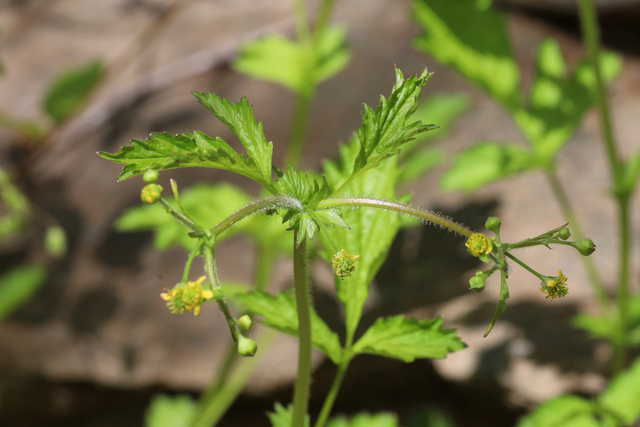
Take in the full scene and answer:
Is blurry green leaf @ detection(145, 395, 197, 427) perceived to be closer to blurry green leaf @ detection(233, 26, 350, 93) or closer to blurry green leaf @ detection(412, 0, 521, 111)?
blurry green leaf @ detection(233, 26, 350, 93)

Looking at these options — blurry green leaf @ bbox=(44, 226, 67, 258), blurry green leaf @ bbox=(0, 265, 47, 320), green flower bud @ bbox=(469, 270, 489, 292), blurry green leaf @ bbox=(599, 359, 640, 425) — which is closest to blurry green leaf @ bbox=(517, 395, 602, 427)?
blurry green leaf @ bbox=(599, 359, 640, 425)

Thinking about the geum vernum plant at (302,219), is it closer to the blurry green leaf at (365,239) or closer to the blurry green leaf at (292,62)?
the blurry green leaf at (365,239)

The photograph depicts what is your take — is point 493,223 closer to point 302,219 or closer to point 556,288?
point 556,288

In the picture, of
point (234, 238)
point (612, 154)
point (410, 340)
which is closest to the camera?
point (410, 340)

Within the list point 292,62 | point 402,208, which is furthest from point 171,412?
point 402,208

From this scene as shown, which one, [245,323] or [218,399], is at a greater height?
[218,399]
